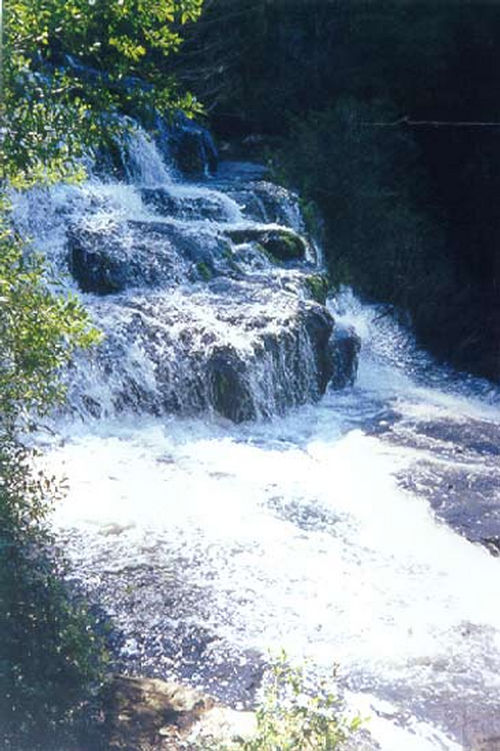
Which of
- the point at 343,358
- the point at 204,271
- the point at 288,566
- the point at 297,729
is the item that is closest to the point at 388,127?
the point at 343,358

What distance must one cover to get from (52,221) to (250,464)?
14.5 ft

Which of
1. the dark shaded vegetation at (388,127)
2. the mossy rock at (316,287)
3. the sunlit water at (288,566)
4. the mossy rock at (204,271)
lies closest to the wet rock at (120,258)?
the mossy rock at (204,271)

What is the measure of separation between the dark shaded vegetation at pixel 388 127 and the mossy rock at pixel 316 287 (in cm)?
284

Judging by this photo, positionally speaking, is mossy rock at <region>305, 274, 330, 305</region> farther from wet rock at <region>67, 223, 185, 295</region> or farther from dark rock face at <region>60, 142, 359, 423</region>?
wet rock at <region>67, 223, 185, 295</region>

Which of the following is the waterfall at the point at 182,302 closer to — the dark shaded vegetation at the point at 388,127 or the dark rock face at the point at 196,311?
the dark rock face at the point at 196,311

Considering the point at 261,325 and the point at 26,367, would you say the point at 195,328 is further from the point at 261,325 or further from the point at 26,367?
the point at 26,367

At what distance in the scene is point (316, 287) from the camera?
1202 cm

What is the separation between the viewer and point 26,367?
180 inches

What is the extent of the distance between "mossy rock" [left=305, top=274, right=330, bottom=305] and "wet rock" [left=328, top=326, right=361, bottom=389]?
491mm

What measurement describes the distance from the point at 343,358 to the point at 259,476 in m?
4.10

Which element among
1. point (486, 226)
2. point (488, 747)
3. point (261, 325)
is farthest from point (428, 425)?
point (486, 226)

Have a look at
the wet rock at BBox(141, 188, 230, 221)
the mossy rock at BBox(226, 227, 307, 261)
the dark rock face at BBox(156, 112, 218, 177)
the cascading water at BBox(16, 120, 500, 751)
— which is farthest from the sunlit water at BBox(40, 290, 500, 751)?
the dark rock face at BBox(156, 112, 218, 177)

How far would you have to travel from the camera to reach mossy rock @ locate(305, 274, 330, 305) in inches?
468

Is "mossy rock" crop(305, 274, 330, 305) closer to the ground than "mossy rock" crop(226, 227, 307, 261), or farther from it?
closer to the ground
